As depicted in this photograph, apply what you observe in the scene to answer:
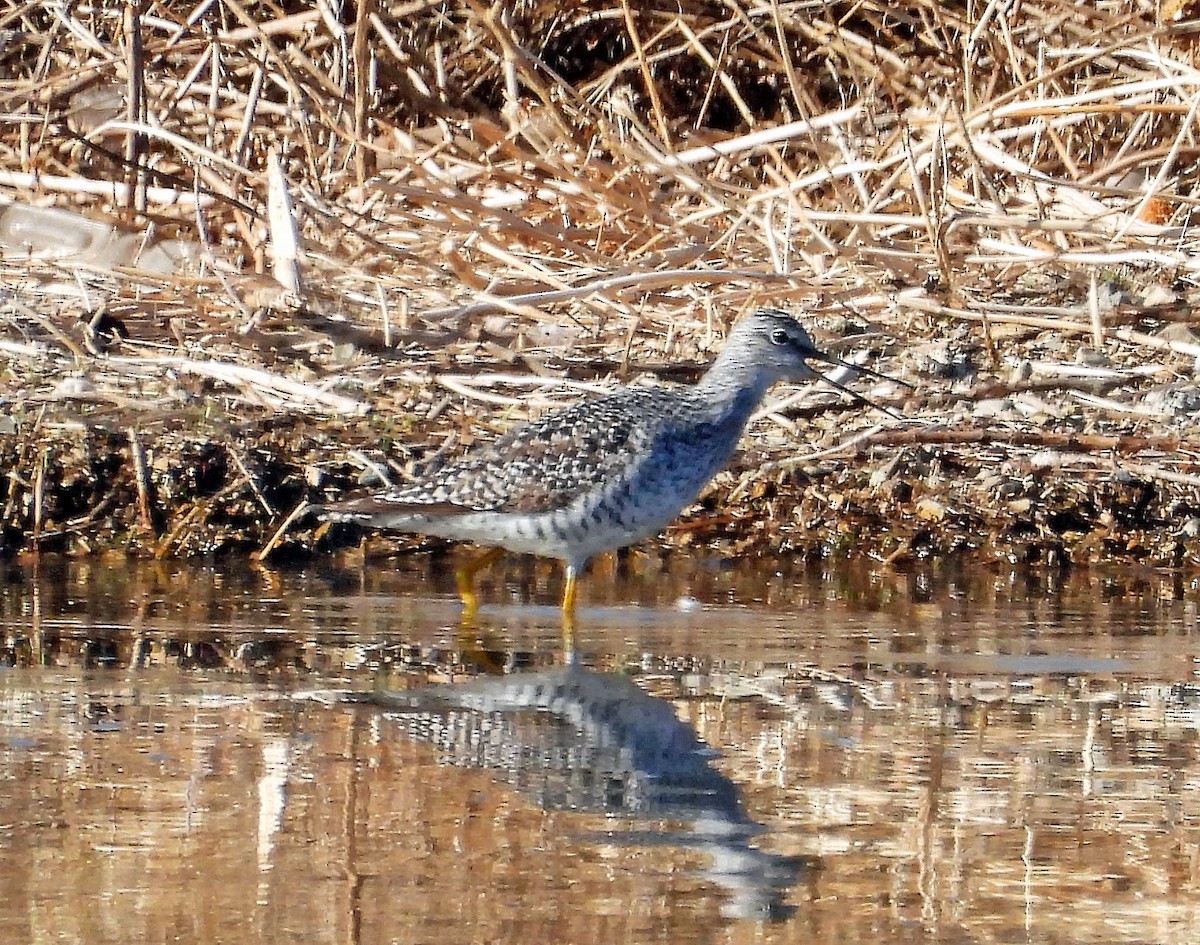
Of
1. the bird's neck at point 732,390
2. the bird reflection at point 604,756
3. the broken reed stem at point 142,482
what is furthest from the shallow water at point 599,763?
the bird's neck at point 732,390

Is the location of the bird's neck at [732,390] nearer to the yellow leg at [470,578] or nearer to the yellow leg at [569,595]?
the yellow leg at [569,595]

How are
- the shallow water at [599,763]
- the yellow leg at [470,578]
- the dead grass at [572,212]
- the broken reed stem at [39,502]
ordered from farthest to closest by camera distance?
the dead grass at [572,212] → the broken reed stem at [39,502] → the yellow leg at [470,578] → the shallow water at [599,763]

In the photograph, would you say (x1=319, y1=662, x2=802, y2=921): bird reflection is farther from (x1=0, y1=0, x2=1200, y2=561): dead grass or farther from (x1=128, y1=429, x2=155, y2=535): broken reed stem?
(x1=0, y1=0, x2=1200, y2=561): dead grass

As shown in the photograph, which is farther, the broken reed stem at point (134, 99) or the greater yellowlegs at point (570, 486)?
the broken reed stem at point (134, 99)

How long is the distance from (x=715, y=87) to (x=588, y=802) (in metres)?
7.06

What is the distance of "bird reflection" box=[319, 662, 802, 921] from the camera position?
3473 millimetres

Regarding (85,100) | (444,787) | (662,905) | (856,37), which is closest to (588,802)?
(444,787)

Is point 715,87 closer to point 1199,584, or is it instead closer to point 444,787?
point 1199,584

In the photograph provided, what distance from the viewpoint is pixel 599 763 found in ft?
13.6

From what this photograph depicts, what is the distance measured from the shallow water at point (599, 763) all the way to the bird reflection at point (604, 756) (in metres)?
0.01

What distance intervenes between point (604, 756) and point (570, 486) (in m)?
2.13

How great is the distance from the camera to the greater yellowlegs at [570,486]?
6254 millimetres

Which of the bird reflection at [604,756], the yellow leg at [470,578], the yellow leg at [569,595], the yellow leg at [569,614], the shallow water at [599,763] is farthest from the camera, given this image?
the yellow leg at [470,578]

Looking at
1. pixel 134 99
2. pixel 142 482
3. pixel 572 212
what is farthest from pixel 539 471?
pixel 134 99
